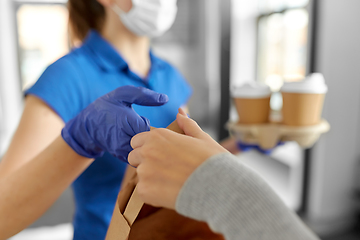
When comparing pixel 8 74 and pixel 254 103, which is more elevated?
pixel 254 103

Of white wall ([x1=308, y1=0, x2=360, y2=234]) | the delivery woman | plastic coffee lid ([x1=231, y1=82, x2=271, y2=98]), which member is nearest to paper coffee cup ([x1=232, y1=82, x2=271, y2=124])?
plastic coffee lid ([x1=231, y1=82, x2=271, y2=98])

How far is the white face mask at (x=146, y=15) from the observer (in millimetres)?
845

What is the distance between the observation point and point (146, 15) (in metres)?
0.88

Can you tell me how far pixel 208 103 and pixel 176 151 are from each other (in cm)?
325

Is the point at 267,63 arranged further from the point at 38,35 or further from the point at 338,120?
the point at 38,35

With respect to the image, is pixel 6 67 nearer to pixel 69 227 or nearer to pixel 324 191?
pixel 69 227

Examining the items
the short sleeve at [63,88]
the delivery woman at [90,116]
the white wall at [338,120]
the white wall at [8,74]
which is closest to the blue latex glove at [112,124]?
the delivery woman at [90,116]

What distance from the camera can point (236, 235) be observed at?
312 mm

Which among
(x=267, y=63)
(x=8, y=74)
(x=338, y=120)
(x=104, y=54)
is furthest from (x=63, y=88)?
(x=8, y=74)

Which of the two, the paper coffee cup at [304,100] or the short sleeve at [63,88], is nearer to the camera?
the short sleeve at [63,88]

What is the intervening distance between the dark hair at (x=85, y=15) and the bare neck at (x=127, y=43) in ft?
0.12

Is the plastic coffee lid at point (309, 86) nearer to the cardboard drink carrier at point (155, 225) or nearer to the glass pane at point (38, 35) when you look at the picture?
the cardboard drink carrier at point (155, 225)

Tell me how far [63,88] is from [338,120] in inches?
74.9

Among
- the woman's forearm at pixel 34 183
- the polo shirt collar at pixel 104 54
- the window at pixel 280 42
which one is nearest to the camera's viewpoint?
the woman's forearm at pixel 34 183
